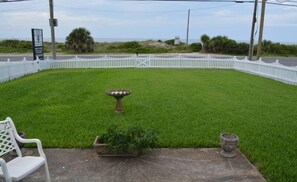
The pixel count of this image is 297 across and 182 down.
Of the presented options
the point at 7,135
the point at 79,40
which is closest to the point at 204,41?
the point at 79,40

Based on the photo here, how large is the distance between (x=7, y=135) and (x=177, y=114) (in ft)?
13.0

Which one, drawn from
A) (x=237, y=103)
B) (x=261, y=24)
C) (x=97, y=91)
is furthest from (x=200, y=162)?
(x=261, y=24)

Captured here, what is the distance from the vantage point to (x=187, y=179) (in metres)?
3.56

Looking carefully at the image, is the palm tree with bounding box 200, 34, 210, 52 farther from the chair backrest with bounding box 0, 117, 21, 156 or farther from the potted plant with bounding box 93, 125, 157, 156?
the chair backrest with bounding box 0, 117, 21, 156

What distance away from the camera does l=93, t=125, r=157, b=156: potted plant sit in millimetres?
4070

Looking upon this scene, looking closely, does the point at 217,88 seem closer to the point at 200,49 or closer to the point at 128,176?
the point at 128,176

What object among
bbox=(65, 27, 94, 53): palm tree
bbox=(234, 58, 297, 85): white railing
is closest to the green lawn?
bbox=(234, 58, 297, 85): white railing

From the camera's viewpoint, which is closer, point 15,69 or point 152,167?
point 152,167

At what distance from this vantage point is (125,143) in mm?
4094

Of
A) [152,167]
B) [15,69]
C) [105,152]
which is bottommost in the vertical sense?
[152,167]

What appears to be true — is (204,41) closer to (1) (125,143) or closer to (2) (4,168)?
(1) (125,143)

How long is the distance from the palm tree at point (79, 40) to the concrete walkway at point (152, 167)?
95.8 ft

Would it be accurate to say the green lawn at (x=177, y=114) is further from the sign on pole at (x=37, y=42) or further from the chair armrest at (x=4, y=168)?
the sign on pole at (x=37, y=42)

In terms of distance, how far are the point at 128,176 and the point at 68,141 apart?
1.67 m
